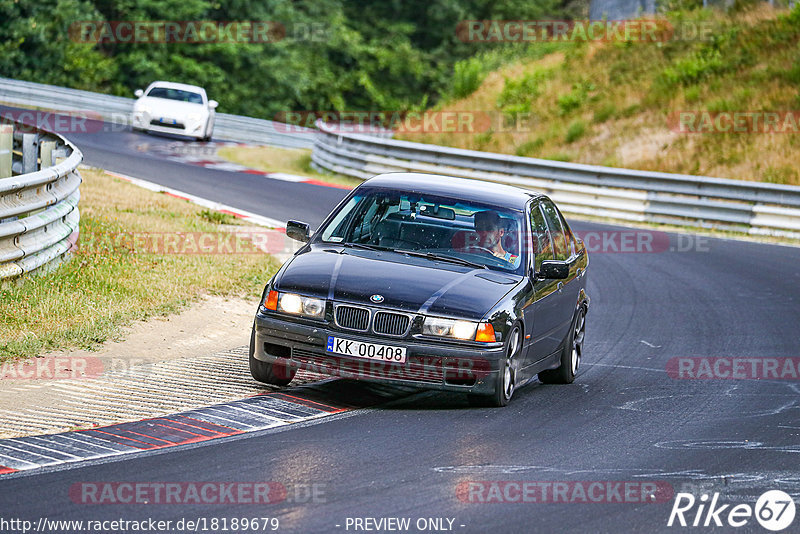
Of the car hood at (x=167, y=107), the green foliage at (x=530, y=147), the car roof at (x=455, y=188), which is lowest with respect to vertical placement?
the green foliage at (x=530, y=147)

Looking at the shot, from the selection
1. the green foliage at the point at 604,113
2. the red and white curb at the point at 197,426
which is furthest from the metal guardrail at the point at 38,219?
the green foliage at the point at 604,113

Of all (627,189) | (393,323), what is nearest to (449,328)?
(393,323)

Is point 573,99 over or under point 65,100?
over

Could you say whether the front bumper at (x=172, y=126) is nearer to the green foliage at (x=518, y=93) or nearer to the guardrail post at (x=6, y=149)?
the green foliage at (x=518, y=93)

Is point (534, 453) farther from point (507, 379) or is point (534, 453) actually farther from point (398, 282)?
point (398, 282)

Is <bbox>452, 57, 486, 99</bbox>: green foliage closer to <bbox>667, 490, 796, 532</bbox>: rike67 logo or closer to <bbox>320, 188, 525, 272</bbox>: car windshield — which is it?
<bbox>320, 188, 525, 272</bbox>: car windshield

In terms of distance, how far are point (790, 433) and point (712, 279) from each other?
8.73 m

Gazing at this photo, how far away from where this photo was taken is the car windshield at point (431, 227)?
9078 millimetres

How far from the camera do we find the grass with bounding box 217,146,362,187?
2766cm

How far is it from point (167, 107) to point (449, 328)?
2427 cm

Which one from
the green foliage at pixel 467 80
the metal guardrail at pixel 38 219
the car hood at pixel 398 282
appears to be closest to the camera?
the car hood at pixel 398 282

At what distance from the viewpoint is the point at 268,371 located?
Result: 28.0 feet

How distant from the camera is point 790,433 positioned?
8297mm

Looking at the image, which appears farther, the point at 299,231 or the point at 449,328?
the point at 299,231
